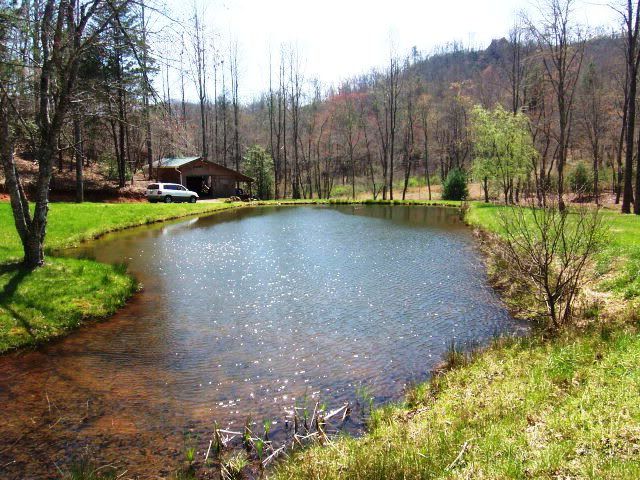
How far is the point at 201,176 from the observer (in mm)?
45250

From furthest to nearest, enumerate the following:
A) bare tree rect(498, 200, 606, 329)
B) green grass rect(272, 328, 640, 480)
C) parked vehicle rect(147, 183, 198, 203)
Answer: parked vehicle rect(147, 183, 198, 203) → bare tree rect(498, 200, 606, 329) → green grass rect(272, 328, 640, 480)

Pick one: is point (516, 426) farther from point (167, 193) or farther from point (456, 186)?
point (456, 186)

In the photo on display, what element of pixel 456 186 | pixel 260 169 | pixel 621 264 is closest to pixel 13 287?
pixel 621 264

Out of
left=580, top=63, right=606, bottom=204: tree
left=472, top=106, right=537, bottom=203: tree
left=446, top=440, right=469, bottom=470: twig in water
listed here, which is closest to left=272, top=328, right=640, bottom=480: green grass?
left=446, top=440, right=469, bottom=470: twig in water

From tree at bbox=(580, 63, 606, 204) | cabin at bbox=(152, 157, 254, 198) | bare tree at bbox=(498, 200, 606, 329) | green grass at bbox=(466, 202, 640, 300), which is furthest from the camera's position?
cabin at bbox=(152, 157, 254, 198)

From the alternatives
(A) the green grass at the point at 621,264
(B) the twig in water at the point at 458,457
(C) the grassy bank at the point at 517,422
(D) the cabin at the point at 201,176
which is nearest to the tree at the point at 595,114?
(A) the green grass at the point at 621,264

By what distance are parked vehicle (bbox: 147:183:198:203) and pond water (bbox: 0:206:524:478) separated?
20.4 metres

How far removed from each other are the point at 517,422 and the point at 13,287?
9852mm

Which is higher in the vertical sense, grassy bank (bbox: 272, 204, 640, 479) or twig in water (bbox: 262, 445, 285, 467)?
grassy bank (bbox: 272, 204, 640, 479)

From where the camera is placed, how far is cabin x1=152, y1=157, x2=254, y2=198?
42881 millimetres

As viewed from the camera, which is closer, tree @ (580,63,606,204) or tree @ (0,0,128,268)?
tree @ (0,0,128,268)

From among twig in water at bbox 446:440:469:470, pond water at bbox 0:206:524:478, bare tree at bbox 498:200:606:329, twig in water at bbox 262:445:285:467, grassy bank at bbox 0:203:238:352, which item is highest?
Result: bare tree at bbox 498:200:606:329

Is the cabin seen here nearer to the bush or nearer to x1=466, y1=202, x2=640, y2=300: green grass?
the bush

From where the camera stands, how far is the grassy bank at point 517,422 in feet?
11.4
